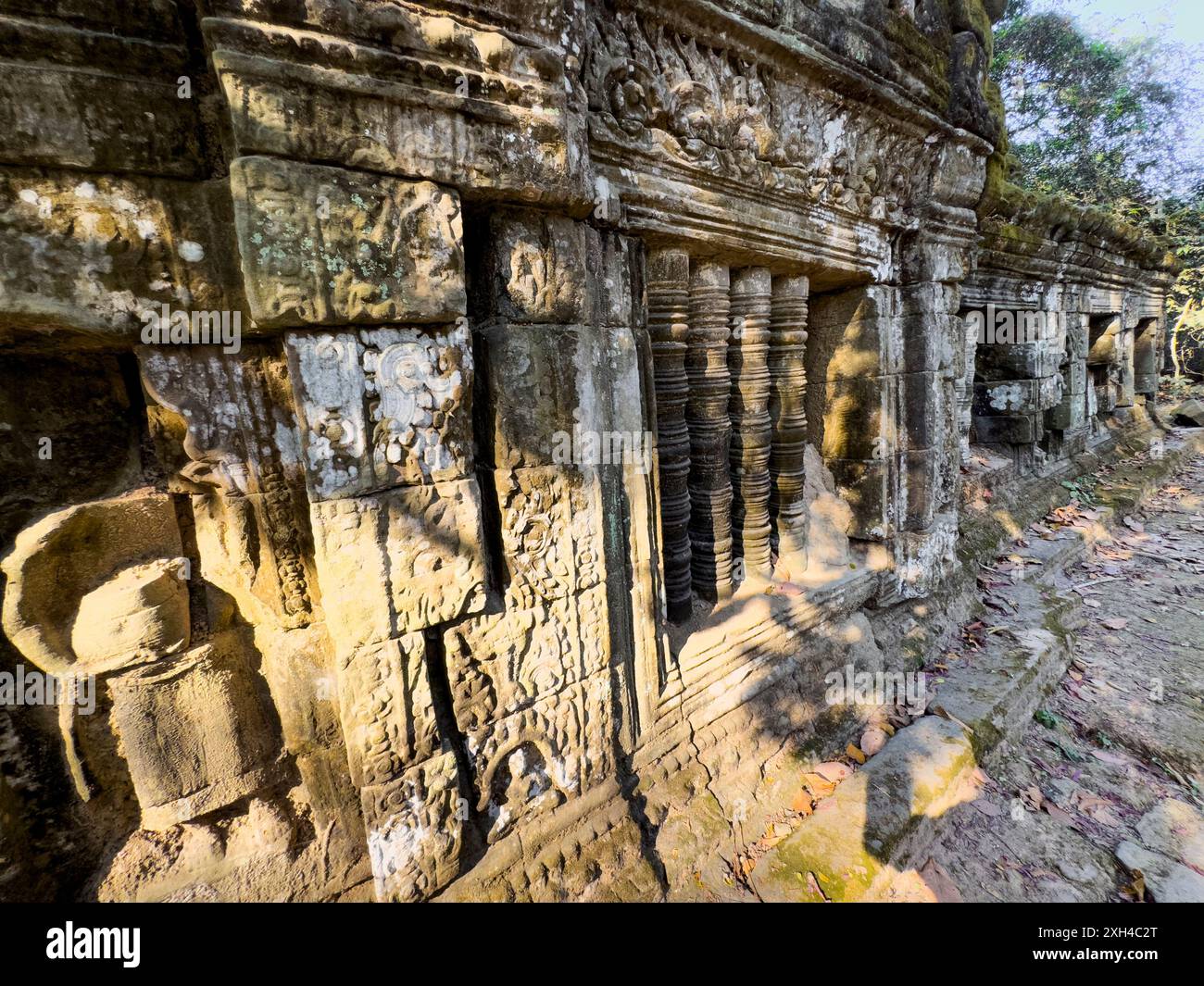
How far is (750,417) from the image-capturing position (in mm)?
2775

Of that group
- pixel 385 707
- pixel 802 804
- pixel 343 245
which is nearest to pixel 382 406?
pixel 343 245

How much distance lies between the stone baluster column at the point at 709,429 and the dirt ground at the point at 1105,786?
1603 mm

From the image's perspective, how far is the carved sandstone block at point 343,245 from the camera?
1292 mm

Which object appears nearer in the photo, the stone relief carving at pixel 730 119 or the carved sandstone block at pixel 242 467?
the carved sandstone block at pixel 242 467

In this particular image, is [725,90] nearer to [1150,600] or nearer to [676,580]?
[676,580]

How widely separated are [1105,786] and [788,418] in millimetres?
2595

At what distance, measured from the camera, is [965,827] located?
8.02ft

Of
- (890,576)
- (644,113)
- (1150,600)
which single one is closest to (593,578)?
(644,113)

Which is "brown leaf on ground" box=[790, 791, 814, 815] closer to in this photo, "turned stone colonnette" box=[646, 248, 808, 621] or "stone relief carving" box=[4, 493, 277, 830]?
"turned stone colonnette" box=[646, 248, 808, 621]

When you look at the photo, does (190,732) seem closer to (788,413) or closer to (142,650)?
(142,650)

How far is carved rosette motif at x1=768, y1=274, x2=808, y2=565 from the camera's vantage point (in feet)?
9.48

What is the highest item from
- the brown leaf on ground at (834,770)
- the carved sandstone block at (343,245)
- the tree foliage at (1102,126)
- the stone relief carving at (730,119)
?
the tree foliage at (1102,126)

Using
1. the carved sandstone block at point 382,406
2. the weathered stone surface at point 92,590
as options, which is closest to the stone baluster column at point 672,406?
the carved sandstone block at point 382,406

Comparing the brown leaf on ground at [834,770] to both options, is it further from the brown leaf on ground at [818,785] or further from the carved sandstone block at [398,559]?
the carved sandstone block at [398,559]
